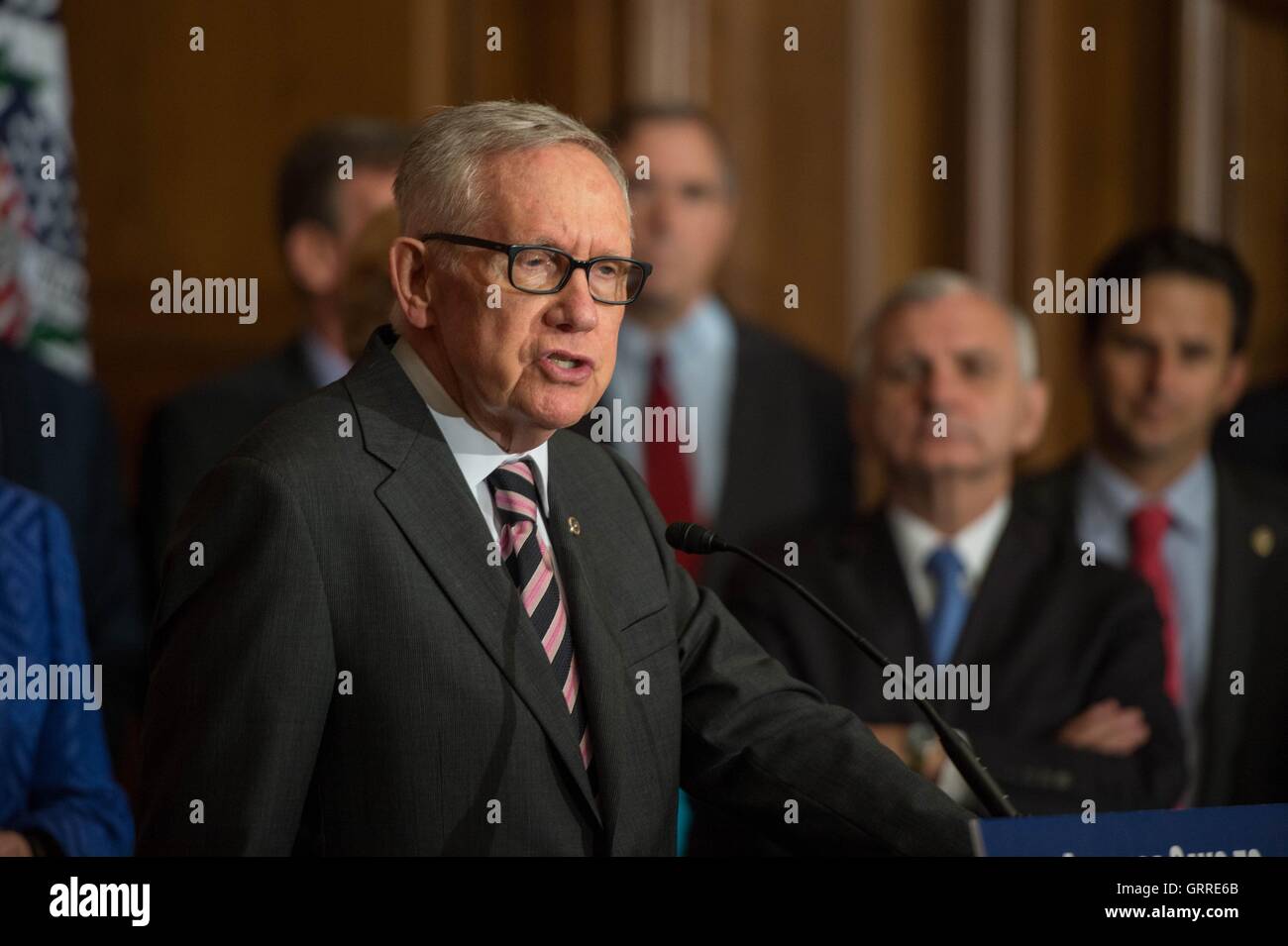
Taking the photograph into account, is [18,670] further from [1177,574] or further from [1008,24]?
[1008,24]

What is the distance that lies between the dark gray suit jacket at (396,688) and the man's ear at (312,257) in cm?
157

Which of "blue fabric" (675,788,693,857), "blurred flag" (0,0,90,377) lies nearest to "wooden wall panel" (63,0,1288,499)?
"blurred flag" (0,0,90,377)

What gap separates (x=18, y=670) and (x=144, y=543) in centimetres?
97

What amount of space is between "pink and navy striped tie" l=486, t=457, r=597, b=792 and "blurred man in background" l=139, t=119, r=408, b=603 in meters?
1.20

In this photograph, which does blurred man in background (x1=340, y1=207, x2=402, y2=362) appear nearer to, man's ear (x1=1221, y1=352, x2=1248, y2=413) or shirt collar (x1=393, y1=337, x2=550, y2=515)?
shirt collar (x1=393, y1=337, x2=550, y2=515)

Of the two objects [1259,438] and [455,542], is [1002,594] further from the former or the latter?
[1259,438]

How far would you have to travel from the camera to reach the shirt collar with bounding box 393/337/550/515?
164 cm

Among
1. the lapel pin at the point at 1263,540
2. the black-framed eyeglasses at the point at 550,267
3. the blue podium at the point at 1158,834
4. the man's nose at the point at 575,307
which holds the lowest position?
the blue podium at the point at 1158,834

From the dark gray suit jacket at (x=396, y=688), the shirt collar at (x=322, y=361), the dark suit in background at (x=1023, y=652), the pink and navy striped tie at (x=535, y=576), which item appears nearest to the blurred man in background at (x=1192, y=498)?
the dark suit in background at (x=1023, y=652)

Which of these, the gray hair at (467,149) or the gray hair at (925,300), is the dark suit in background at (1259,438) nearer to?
the gray hair at (925,300)

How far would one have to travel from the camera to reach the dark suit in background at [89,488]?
267 cm

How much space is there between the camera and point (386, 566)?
1.51 metres

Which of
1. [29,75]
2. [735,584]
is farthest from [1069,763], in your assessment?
[29,75]

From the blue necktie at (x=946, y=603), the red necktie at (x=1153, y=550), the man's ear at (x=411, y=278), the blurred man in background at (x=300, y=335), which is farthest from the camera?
the red necktie at (x=1153, y=550)
